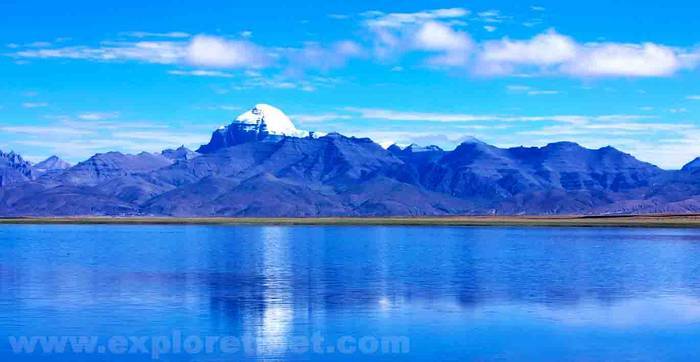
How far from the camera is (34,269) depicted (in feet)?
243

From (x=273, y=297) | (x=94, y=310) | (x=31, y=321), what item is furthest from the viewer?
(x=273, y=297)

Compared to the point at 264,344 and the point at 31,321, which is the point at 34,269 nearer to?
the point at 31,321

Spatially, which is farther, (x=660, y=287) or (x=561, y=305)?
(x=660, y=287)

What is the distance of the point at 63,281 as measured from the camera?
205 feet

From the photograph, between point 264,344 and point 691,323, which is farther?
point 691,323

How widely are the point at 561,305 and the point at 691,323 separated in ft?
25.8

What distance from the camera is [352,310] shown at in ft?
156

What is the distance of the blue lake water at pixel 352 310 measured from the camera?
1436 inches

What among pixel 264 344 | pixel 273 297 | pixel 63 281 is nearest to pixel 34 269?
pixel 63 281

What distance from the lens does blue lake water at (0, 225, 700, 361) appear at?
36469mm

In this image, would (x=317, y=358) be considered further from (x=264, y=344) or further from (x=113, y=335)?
(x=113, y=335)

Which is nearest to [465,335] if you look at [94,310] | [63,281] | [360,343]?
[360,343]

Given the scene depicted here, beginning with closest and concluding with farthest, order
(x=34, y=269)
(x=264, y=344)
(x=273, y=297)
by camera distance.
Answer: (x=264, y=344) < (x=273, y=297) < (x=34, y=269)

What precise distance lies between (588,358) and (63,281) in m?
40.6
